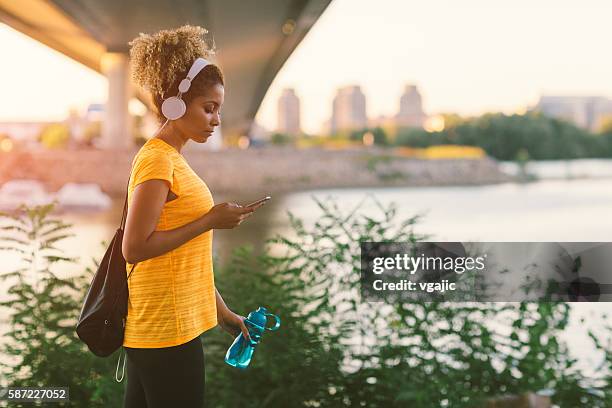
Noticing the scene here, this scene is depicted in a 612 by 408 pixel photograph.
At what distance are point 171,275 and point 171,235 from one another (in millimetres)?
105

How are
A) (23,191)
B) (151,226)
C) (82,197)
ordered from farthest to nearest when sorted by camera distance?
(82,197)
(23,191)
(151,226)

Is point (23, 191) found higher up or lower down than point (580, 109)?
lower down

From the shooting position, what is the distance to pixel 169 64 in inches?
64.9

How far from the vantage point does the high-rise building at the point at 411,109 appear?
177 inches

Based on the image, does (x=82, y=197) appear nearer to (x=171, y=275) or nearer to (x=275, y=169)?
(x=275, y=169)

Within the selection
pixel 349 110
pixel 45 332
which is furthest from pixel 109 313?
pixel 349 110

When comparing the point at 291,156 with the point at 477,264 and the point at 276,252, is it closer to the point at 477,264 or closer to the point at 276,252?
the point at 276,252

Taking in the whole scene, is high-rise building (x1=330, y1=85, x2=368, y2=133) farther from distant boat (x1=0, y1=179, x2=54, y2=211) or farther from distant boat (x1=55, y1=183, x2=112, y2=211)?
distant boat (x1=55, y1=183, x2=112, y2=211)

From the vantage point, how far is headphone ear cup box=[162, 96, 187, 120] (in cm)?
161

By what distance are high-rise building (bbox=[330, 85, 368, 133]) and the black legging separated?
3.03m

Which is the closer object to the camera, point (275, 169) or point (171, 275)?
point (171, 275)

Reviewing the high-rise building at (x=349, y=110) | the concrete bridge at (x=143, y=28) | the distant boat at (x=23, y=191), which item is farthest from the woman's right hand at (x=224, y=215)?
the concrete bridge at (x=143, y=28)

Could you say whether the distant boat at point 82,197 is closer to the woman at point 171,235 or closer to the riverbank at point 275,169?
the riverbank at point 275,169

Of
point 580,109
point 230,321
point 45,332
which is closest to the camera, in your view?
point 230,321
